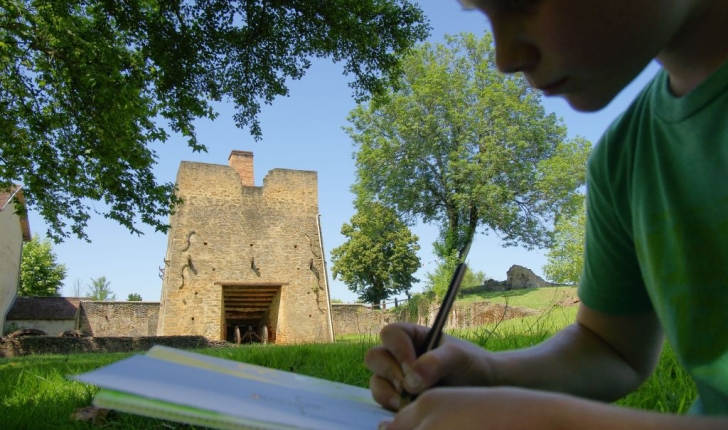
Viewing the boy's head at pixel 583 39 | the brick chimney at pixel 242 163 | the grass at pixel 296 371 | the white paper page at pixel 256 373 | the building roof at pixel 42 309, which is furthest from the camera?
the building roof at pixel 42 309

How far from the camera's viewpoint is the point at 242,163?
19250 mm

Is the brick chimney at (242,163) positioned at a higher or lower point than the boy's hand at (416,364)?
higher

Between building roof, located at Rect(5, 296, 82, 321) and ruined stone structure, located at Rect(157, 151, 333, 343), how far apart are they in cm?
965

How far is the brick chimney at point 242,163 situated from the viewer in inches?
750

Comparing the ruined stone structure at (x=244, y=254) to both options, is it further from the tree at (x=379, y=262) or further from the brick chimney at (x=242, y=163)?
the tree at (x=379, y=262)

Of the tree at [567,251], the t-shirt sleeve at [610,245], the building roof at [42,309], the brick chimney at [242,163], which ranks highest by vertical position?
the brick chimney at [242,163]

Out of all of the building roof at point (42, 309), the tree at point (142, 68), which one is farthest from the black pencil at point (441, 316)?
the building roof at point (42, 309)

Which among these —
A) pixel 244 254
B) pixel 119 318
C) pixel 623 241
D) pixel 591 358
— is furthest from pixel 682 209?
pixel 119 318

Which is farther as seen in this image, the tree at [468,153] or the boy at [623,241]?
the tree at [468,153]

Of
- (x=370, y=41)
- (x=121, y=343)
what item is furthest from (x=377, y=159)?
(x=370, y=41)

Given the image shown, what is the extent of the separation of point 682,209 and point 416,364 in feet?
1.22

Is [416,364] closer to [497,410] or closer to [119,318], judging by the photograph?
[497,410]

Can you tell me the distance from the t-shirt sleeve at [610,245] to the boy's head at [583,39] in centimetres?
20

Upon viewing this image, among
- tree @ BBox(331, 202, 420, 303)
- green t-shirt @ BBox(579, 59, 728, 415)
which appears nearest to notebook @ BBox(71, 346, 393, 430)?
green t-shirt @ BBox(579, 59, 728, 415)
